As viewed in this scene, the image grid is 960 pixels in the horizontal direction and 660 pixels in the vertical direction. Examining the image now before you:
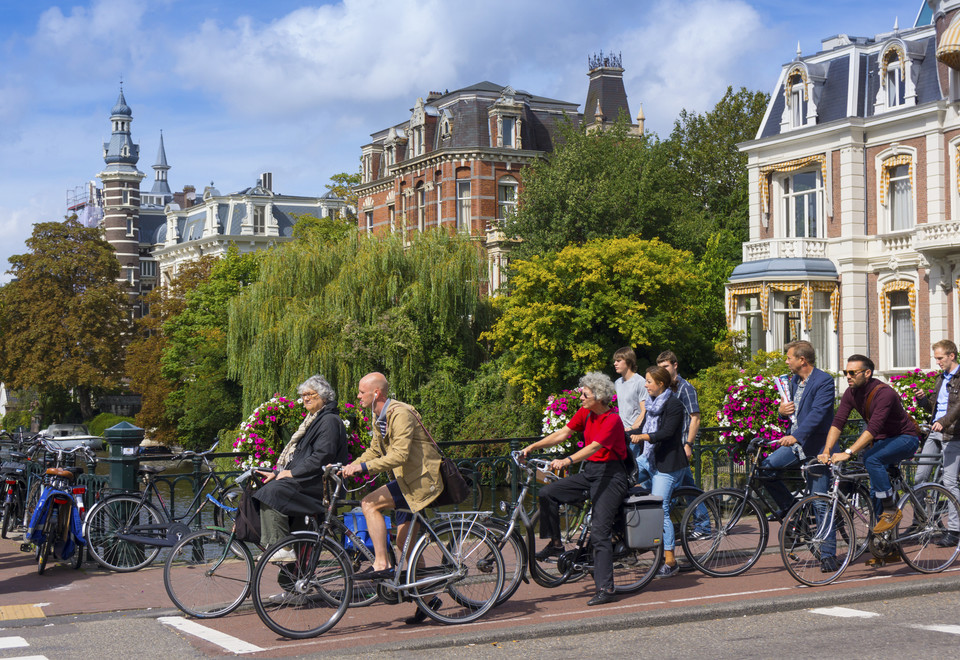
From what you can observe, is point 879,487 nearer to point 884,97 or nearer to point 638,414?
point 638,414

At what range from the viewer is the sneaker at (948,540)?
10023 millimetres

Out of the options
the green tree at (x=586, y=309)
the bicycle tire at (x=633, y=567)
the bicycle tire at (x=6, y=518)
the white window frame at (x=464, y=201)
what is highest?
the white window frame at (x=464, y=201)

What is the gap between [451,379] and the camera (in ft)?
112

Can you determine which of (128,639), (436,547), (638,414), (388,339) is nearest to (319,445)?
(436,547)

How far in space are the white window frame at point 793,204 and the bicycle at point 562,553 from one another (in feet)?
80.9

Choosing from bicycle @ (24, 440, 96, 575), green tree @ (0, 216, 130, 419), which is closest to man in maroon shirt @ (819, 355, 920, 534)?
bicycle @ (24, 440, 96, 575)

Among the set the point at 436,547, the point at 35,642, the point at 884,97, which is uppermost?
the point at 884,97

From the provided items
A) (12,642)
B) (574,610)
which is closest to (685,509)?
(574,610)

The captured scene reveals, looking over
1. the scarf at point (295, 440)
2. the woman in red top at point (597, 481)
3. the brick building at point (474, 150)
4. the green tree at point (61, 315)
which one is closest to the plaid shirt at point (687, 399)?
the woman in red top at point (597, 481)

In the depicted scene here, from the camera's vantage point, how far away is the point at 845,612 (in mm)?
8398

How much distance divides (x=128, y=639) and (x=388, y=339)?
82.8ft

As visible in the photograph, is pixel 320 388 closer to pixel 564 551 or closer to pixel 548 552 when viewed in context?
pixel 548 552

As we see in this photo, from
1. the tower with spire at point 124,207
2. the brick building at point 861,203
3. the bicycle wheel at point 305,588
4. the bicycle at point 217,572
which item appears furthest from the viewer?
the tower with spire at point 124,207

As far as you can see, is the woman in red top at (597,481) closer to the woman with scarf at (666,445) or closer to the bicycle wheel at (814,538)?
the woman with scarf at (666,445)
